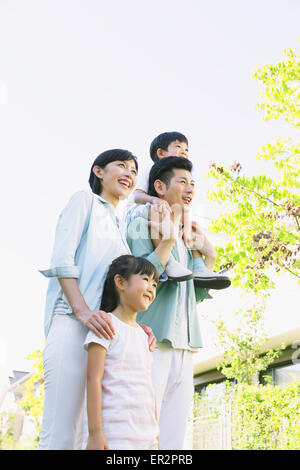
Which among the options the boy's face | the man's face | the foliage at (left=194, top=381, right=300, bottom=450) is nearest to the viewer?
the man's face

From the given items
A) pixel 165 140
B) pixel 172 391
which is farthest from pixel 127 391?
pixel 165 140

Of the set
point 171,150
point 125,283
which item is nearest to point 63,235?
point 125,283

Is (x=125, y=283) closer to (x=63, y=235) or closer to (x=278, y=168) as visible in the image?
(x=63, y=235)

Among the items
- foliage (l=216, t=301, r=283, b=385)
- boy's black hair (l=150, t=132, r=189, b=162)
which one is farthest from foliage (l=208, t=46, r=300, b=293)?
boy's black hair (l=150, t=132, r=189, b=162)

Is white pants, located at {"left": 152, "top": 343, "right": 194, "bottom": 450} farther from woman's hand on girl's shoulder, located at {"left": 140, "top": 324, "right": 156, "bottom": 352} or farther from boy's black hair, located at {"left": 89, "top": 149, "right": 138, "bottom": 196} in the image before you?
boy's black hair, located at {"left": 89, "top": 149, "right": 138, "bottom": 196}

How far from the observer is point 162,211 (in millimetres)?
2717

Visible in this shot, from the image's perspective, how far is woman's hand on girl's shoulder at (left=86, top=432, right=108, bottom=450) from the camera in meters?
1.93

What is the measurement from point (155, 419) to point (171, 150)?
5.73 feet

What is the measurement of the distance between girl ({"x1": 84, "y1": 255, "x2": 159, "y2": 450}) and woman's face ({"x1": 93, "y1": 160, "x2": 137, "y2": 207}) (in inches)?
15.7

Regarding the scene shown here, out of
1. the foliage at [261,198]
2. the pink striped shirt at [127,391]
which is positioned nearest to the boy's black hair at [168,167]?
the pink striped shirt at [127,391]

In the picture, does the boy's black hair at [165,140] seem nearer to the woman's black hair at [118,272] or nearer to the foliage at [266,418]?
the woman's black hair at [118,272]

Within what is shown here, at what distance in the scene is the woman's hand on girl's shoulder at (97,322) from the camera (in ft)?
6.77

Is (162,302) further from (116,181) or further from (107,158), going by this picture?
(107,158)

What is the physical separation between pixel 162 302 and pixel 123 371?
573 mm
